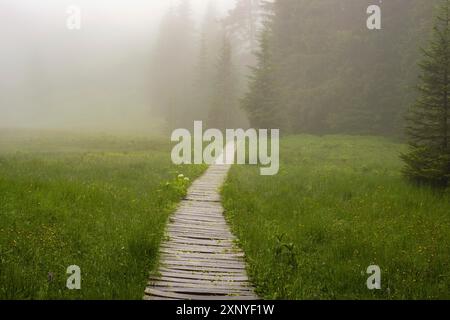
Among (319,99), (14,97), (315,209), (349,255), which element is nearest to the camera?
(349,255)

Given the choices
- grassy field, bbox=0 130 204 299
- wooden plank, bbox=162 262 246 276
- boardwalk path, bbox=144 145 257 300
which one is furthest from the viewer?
wooden plank, bbox=162 262 246 276

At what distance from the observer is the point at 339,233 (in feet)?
33.4

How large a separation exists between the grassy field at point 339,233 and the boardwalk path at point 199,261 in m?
0.35

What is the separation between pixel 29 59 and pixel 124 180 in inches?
3624

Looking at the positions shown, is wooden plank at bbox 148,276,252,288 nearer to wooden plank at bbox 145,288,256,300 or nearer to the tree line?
wooden plank at bbox 145,288,256,300

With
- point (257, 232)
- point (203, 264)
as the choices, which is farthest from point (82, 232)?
point (257, 232)

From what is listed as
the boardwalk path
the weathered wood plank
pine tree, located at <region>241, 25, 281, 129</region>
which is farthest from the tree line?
the weathered wood plank

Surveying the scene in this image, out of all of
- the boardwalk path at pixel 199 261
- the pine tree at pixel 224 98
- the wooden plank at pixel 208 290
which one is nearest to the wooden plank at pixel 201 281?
the boardwalk path at pixel 199 261

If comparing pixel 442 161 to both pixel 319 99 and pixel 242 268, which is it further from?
pixel 319 99

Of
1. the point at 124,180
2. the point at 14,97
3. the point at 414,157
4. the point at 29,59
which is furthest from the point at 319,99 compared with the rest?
the point at 29,59

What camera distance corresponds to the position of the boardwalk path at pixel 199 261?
A: 23.0 feet

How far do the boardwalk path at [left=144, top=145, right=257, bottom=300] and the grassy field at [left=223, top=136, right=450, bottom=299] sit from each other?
1.14 feet

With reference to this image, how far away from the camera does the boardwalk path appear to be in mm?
7004

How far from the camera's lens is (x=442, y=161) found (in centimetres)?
1537
